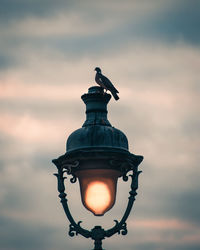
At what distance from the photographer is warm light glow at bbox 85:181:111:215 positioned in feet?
26.3

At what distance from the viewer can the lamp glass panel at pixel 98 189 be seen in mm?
8039

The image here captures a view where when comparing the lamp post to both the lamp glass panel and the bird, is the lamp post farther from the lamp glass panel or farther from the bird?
the bird

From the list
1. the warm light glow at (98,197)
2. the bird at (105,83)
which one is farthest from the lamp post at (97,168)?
the bird at (105,83)

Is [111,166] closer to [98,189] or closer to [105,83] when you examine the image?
[98,189]

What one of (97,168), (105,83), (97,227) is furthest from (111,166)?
(105,83)

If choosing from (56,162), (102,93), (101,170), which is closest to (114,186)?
(101,170)

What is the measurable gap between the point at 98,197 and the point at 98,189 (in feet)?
0.33

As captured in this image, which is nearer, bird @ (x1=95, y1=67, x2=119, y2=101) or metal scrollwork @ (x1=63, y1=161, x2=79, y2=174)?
metal scrollwork @ (x1=63, y1=161, x2=79, y2=174)

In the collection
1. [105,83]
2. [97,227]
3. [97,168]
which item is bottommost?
[97,227]

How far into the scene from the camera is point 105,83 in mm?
9953

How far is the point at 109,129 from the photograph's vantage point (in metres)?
8.34

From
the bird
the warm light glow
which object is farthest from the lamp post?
the bird

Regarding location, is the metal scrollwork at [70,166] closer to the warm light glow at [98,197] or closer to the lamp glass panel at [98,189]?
the lamp glass panel at [98,189]

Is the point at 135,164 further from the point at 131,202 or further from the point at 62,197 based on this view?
the point at 62,197
